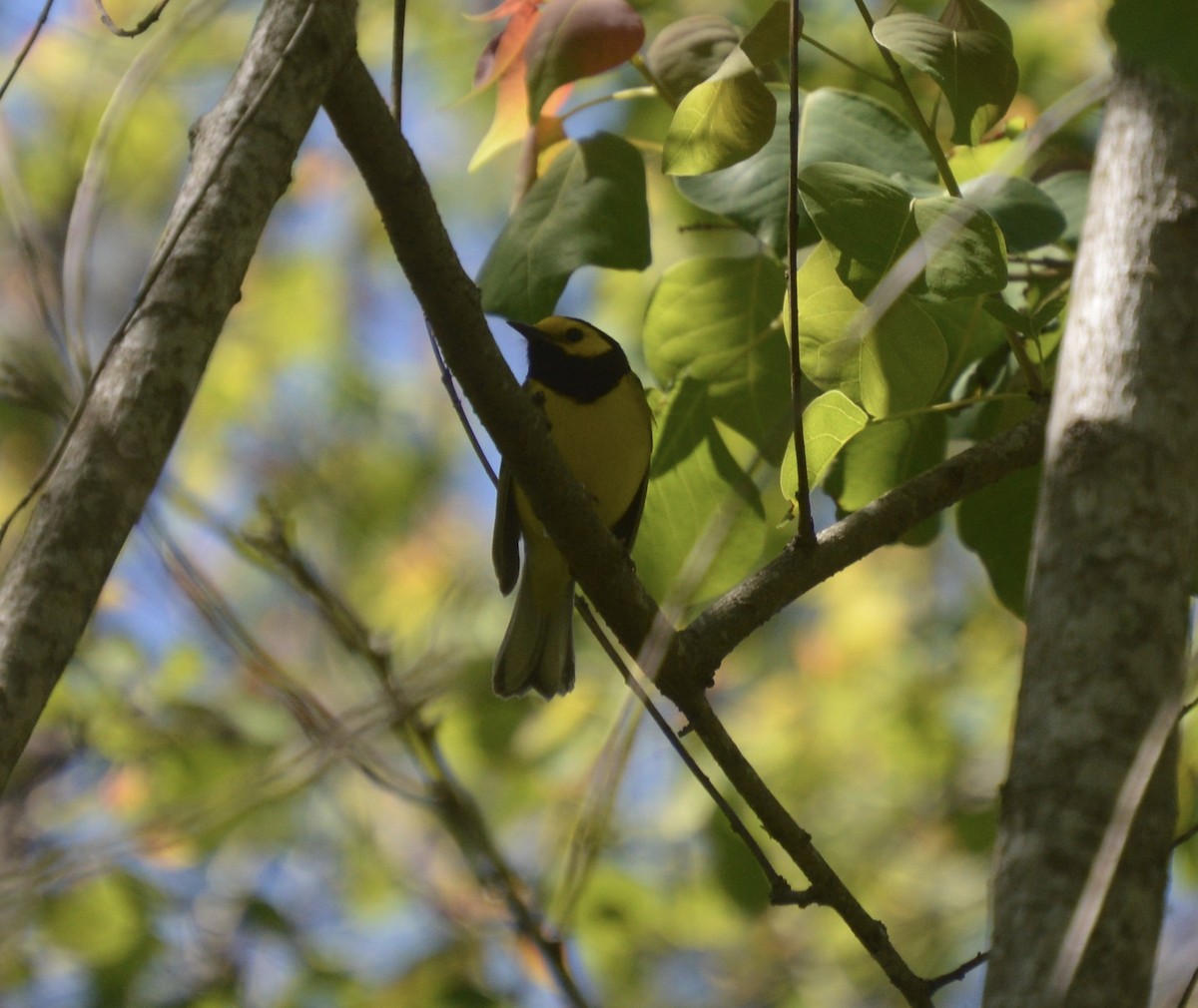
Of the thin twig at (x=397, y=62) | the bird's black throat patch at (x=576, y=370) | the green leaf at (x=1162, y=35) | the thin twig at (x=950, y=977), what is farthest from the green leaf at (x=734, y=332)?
the green leaf at (x=1162, y=35)

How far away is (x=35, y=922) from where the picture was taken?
4262mm

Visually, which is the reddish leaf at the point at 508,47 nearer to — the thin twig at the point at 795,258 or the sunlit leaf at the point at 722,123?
the sunlit leaf at the point at 722,123

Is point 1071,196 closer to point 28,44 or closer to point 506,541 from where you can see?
point 506,541

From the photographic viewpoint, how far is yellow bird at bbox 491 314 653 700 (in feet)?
13.0

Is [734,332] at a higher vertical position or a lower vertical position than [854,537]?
higher

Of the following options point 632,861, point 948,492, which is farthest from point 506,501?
point 632,861

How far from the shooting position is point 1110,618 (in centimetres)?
144

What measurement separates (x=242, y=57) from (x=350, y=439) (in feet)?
26.1

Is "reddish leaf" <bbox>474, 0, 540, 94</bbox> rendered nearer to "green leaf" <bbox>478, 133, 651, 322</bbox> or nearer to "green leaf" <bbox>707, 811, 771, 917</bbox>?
"green leaf" <bbox>478, 133, 651, 322</bbox>

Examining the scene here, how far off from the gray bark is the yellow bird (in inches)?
77.4

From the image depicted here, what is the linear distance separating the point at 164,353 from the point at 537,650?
9.07 feet

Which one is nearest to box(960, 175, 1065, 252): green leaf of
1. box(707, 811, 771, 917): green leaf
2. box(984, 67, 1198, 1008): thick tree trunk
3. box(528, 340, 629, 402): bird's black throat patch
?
box(984, 67, 1198, 1008): thick tree trunk

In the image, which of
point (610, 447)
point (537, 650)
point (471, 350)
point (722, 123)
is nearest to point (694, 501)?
point (471, 350)

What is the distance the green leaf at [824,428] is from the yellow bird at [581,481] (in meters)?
1.45
